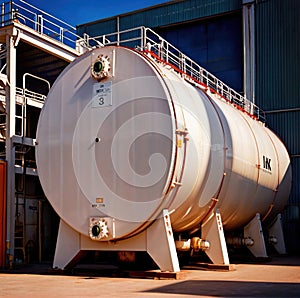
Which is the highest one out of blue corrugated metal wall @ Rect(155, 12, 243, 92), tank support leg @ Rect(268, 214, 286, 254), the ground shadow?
blue corrugated metal wall @ Rect(155, 12, 243, 92)

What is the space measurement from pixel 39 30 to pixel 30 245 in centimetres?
619

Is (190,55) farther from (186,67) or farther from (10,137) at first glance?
(10,137)

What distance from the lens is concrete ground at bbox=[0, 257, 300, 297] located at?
8.38 meters

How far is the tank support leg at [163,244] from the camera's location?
10297 millimetres

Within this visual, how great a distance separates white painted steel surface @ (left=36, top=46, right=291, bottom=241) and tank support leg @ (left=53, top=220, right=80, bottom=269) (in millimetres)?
348

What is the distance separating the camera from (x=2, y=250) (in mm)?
12922

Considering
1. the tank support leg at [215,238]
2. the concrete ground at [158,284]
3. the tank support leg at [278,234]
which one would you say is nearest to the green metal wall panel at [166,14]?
the tank support leg at [278,234]

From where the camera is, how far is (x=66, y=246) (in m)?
11.3

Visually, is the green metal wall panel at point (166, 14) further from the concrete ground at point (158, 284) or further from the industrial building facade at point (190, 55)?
the concrete ground at point (158, 284)

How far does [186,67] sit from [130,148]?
12.3 meters

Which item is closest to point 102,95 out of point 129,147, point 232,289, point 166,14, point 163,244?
point 129,147

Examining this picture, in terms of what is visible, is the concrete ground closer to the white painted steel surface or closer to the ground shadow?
the ground shadow

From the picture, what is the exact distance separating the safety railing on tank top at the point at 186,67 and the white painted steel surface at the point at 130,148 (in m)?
0.65

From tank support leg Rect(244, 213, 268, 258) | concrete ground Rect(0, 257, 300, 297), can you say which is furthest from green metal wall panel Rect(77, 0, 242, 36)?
concrete ground Rect(0, 257, 300, 297)
